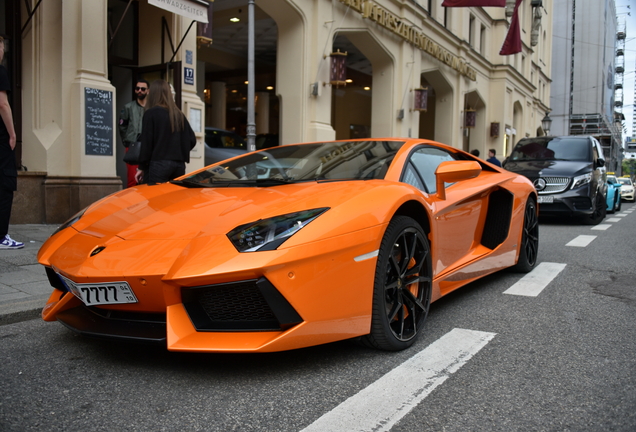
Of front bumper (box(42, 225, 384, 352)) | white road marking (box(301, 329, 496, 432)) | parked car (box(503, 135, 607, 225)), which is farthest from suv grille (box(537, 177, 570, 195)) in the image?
front bumper (box(42, 225, 384, 352))

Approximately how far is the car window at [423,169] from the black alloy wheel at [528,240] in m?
1.40

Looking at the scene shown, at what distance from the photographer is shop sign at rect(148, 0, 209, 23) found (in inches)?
296

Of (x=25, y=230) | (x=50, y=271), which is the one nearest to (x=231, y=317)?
(x=50, y=271)

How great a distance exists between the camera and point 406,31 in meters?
16.8

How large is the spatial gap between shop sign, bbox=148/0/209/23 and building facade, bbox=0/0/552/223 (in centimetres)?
3

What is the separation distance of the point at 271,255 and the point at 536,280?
124 inches

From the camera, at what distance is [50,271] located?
281cm

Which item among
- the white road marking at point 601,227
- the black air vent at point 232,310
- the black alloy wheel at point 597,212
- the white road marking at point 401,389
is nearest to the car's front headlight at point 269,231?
the black air vent at point 232,310

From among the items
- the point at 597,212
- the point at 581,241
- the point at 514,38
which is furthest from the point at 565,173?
the point at 514,38

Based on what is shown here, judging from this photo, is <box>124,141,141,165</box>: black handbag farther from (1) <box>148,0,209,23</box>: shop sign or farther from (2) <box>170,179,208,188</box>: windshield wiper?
(1) <box>148,0,209,23</box>: shop sign

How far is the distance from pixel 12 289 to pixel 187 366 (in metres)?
2.07

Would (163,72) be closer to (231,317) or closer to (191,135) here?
(191,135)

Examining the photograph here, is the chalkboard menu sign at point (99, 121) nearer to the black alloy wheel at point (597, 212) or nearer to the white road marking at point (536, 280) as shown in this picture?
the white road marking at point (536, 280)

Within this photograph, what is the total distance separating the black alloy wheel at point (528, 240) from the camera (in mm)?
4863
